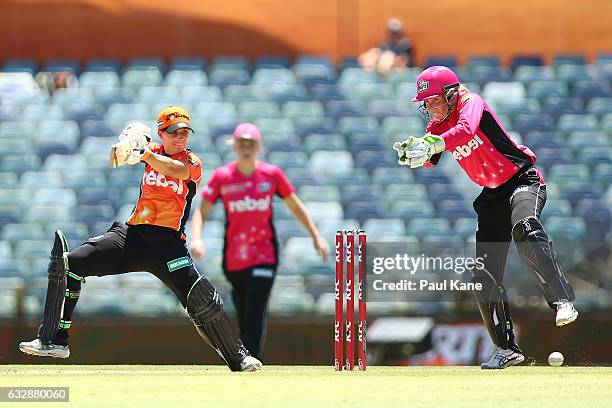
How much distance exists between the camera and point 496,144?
847 cm

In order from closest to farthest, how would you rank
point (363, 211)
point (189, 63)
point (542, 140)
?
point (363, 211)
point (542, 140)
point (189, 63)

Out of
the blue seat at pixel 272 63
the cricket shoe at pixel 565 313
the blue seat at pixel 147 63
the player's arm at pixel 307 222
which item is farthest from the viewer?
the blue seat at pixel 147 63

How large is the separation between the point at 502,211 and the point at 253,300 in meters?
2.11

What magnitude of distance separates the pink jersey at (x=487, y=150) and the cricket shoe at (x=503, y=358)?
118 centimetres

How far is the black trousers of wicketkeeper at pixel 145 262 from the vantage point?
Answer: 8.30 metres

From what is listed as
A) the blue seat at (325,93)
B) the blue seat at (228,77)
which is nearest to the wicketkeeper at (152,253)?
the blue seat at (325,93)

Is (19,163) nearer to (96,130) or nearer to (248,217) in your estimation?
(96,130)

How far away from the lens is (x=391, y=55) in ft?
53.2

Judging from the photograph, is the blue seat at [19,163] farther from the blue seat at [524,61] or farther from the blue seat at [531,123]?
the blue seat at [524,61]

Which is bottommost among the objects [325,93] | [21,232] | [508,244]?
[21,232]

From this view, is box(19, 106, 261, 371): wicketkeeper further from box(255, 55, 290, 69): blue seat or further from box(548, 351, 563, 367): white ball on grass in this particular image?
box(255, 55, 290, 69): blue seat

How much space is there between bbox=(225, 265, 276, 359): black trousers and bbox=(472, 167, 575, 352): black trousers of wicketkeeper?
1694 millimetres

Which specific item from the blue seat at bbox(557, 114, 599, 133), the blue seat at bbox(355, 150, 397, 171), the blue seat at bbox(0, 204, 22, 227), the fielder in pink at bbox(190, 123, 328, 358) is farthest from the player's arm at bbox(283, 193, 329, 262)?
the blue seat at bbox(557, 114, 599, 133)

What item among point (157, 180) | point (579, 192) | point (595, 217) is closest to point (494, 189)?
point (157, 180)
